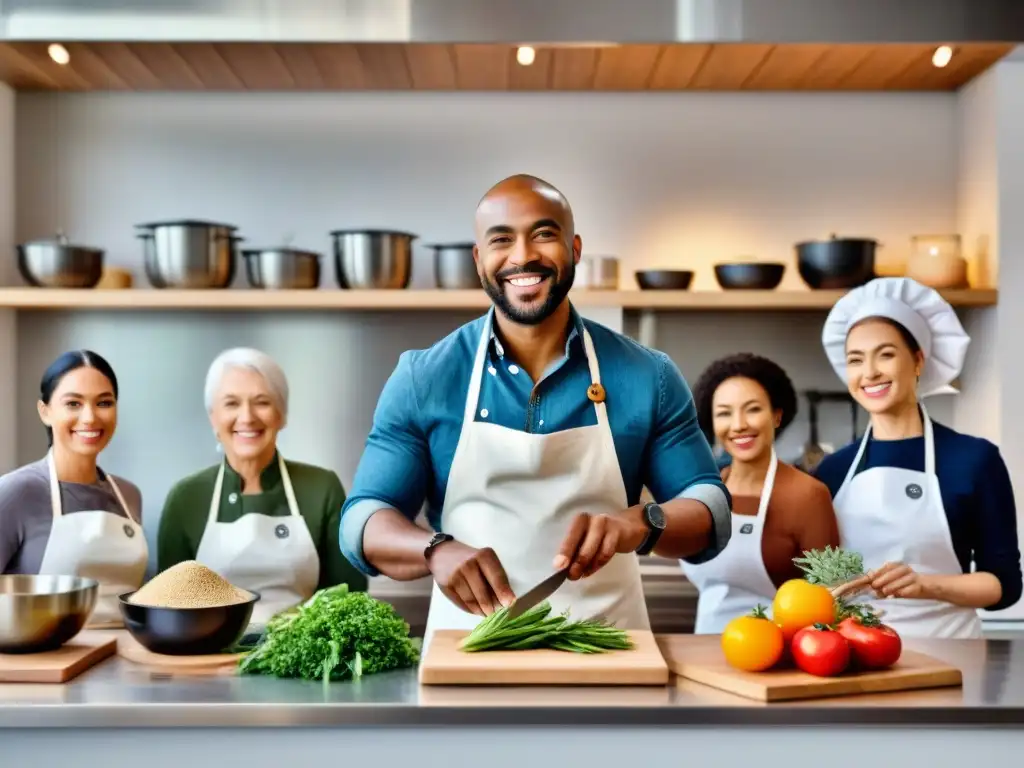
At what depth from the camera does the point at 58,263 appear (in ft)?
11.4

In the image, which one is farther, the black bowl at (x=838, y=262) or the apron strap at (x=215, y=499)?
the black bowl at (x=838, y=262)

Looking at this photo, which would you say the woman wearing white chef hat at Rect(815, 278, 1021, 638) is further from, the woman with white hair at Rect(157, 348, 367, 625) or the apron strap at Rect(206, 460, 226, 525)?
the apron strap at Rect(206, 460, 226, 525)

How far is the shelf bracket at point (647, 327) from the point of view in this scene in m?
3.83

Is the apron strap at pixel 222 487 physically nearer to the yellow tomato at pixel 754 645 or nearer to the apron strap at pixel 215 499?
the apron strap at pixel 215 499

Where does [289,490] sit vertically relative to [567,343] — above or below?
below

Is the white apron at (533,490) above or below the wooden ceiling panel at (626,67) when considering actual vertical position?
below

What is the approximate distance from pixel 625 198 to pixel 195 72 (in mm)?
1482

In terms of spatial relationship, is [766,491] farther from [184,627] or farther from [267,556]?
[184,627]

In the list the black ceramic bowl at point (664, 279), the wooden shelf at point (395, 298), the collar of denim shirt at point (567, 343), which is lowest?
the collar of denim shirt at point (567, 343)

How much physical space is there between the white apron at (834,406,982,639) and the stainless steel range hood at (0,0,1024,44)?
124 cm

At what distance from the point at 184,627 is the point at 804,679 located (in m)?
0.96

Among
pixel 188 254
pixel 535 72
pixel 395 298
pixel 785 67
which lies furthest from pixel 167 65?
pixel 785 67

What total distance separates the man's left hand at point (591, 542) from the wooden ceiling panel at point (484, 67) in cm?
197

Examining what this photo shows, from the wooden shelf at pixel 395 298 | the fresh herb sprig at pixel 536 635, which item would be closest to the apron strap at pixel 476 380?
the fresh herb sprig at pixel 536 635
